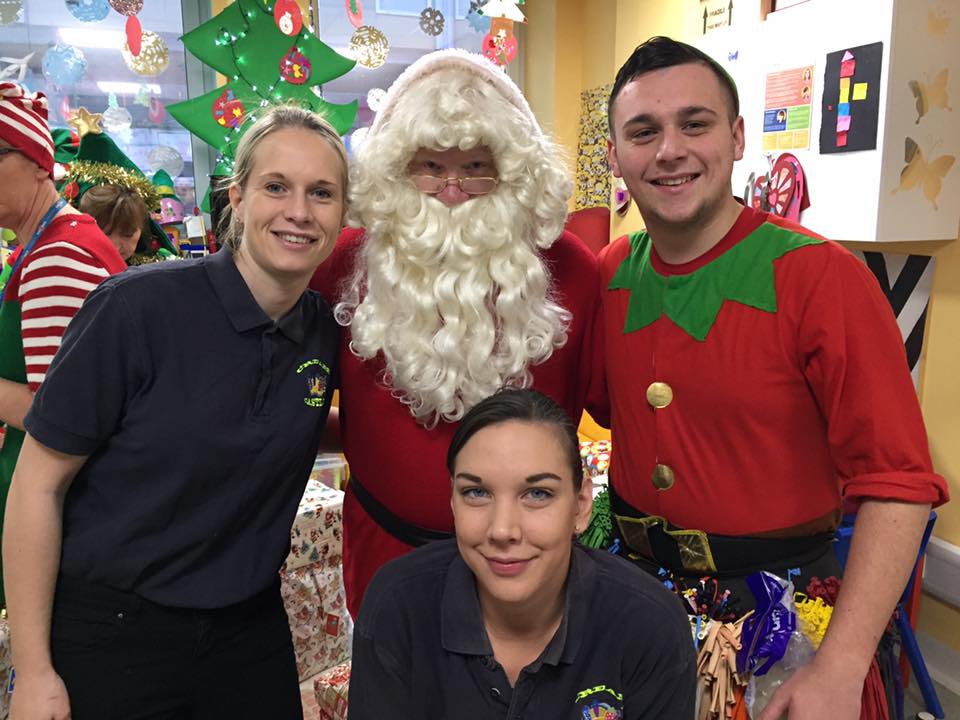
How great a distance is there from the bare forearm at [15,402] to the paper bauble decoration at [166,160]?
2.57 metres

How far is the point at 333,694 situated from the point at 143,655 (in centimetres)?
99

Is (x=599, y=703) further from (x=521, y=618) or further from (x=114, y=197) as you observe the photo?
(x=114, y=197)

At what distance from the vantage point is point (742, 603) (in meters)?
1.49

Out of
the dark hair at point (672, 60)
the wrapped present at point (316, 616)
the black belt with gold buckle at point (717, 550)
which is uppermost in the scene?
the dark hair at point (672, 60)

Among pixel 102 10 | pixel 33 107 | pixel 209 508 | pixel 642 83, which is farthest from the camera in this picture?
pixel 102 10

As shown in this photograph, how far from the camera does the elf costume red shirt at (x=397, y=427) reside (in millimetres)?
1751

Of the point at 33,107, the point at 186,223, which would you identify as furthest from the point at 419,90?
the point at 186,223

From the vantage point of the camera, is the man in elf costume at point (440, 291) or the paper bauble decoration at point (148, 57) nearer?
the man in elf costume at point (440, 291)

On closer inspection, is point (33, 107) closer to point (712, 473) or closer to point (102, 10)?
point (102, 10)

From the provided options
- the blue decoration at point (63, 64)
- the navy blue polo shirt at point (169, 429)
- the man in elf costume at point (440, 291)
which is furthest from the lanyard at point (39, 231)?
the blue decoration at point (63, 64)

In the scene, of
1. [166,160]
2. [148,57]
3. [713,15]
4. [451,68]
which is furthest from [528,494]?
[166,160]

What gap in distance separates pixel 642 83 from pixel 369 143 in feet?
2.17

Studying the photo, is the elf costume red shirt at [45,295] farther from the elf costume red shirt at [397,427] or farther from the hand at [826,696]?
the hand at [826,696]

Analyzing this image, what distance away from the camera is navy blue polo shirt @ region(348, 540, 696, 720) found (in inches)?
51.3
